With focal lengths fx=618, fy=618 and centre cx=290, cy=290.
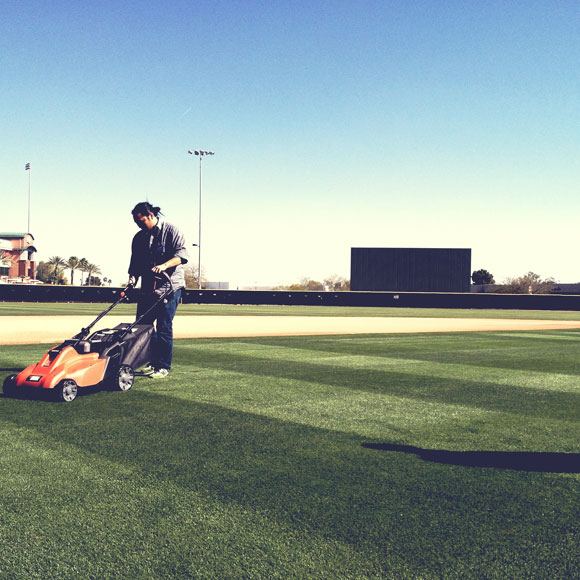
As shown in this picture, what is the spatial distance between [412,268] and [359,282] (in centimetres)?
610

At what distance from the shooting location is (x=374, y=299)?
151ft

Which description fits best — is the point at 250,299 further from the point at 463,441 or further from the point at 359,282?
the point at 463,441

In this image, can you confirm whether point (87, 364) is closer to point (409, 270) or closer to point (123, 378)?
point (123, 378)

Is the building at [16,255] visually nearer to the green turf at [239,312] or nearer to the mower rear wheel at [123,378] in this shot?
the green turf at [239,312]

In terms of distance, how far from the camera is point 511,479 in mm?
3756

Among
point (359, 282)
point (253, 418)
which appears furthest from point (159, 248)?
point (359, 282)

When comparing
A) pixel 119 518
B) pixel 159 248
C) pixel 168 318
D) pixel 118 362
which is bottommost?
pixel 119 518

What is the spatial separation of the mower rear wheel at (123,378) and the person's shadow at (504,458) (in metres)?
2.97

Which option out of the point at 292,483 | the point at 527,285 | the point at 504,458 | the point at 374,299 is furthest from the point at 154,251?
the point at 527,285

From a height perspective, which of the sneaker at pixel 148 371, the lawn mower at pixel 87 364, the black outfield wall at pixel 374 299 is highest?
the black outfield wall at pixel 374 299

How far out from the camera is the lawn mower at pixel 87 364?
19.1 ft

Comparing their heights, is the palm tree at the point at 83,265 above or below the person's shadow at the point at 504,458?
above

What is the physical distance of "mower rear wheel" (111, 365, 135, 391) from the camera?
6395 mm

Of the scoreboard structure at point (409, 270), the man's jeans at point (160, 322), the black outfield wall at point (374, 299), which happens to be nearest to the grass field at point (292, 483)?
the man's jeans at point (160, 322)
